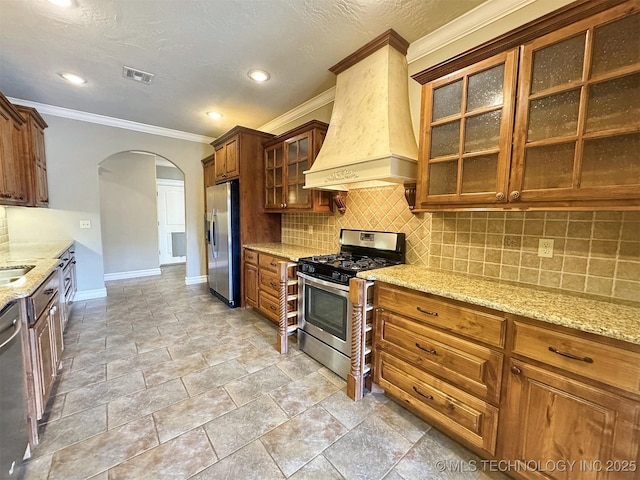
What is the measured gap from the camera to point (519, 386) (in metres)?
1.29

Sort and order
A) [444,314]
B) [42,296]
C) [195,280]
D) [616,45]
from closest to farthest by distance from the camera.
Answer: [616,45], [444,314], [42,296], [195,280]

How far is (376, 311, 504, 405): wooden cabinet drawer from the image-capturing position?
1.39 m

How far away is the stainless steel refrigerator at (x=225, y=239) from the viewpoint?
12.2 feet

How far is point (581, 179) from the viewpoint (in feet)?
4.37

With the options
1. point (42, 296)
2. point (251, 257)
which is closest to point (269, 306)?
point (251, 257)

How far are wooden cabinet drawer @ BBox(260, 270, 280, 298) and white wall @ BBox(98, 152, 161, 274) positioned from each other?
3.81m

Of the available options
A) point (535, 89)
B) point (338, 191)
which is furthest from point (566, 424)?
point (338, 191)

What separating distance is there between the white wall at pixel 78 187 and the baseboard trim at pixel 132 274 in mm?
1316

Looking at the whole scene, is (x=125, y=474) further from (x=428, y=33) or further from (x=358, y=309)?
(x=428, y=33)

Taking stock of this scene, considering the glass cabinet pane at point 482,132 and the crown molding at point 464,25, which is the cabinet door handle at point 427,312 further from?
the crown molding at point 464,25

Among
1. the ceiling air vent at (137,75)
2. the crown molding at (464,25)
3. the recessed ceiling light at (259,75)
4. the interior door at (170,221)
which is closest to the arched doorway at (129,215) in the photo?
the interior door at (170,221)

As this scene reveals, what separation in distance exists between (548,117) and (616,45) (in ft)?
1.15

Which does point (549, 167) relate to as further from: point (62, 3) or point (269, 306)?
point (62, 3)

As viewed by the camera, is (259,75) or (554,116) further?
(259,75)
